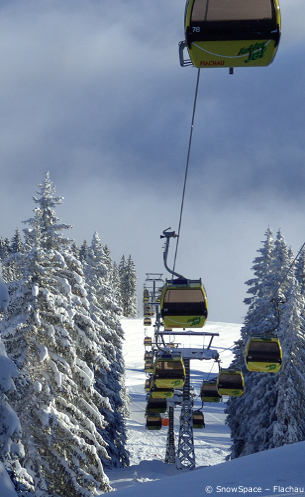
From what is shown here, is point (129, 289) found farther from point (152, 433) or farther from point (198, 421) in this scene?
point (198, 421)

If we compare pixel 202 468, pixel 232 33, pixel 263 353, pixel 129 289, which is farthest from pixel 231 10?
pixel 129 289

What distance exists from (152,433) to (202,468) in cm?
4525

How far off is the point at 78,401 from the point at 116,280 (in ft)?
276

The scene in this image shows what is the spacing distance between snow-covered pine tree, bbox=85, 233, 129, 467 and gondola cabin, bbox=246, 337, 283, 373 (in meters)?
12.8

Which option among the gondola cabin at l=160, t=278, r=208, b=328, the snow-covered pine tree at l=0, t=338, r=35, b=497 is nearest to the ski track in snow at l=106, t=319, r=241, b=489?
the gondola cabin at l=160, t=278, r=208, b=328

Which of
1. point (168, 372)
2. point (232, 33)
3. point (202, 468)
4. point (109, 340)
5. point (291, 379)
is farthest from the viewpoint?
point (109, 340)

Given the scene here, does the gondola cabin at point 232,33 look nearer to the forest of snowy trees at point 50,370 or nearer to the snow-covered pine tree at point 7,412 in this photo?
the snow-covered pine tree at point 7,412

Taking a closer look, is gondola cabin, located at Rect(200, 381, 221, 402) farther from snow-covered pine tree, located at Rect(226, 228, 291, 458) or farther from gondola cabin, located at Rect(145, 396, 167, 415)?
gondola cabin, located at Rect(145, 396, 167, 415)

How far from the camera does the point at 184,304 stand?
14.1 metres

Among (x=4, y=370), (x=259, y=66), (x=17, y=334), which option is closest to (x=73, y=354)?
(x=17, y=334)

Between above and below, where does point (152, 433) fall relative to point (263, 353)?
below

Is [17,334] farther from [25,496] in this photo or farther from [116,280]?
[116,280]

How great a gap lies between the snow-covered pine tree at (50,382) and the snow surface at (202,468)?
9.10ft

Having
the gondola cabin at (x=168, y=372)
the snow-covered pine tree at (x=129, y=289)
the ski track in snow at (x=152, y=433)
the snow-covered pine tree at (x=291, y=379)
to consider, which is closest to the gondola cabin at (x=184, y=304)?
the gondola cabin at (x=168, y=372)
